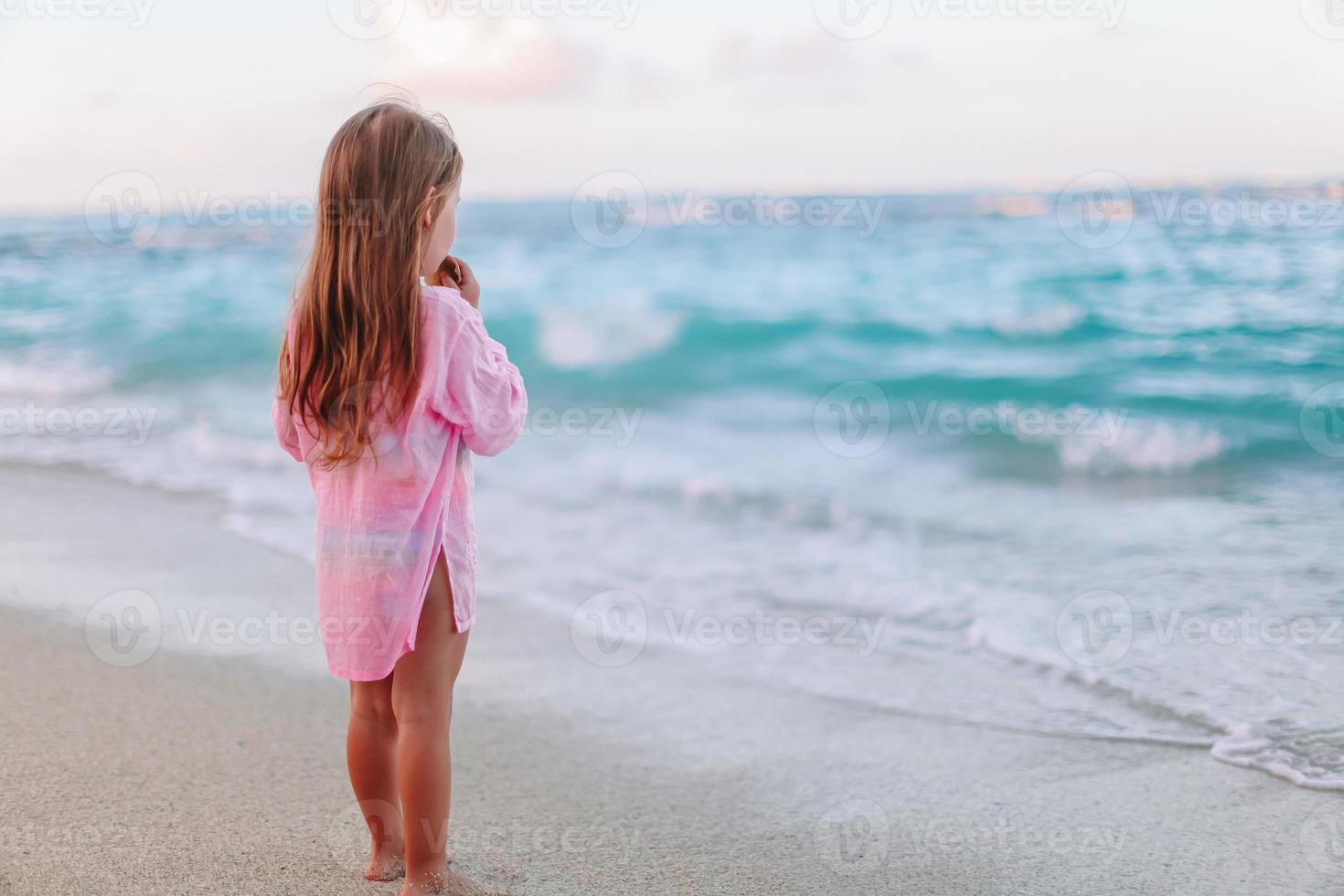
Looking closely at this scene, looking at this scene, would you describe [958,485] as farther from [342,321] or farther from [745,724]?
[342,321]

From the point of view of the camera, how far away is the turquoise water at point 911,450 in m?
4.04

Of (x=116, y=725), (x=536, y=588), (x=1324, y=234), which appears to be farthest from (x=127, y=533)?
(x=1324, y=234)

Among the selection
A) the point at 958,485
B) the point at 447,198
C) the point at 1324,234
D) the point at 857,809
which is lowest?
A: the point at 857,809

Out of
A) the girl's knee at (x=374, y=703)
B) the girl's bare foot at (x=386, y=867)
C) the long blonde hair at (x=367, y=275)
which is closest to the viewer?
the long blonde hair at (x=367, y=275)

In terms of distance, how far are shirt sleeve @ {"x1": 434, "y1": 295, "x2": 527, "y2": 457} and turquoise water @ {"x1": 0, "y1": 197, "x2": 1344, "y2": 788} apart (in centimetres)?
38

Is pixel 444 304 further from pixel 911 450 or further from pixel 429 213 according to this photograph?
pixel 911 450

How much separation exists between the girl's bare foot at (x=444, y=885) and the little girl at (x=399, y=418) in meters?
0.04

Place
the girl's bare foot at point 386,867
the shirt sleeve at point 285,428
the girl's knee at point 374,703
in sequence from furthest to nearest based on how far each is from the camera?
the girl's bare foot at point 386,867
the girl's knee at point 374,703
the shirt sleeve at point 285,428

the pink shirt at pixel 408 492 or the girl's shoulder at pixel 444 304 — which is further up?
the girl's shoulder at pixel 444 304

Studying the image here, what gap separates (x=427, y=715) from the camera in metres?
2.21

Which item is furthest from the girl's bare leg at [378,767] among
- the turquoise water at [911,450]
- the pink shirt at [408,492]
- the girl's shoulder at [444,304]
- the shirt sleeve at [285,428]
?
the turquoise water at [911,450]

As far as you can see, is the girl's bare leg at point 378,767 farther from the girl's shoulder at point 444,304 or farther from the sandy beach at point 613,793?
the girl's shoulder at point 444,304

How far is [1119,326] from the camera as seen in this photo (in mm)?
11984

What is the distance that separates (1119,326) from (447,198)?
440 inches
